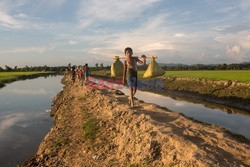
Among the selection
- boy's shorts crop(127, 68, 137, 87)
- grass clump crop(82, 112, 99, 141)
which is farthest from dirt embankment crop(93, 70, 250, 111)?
grass clump crop(82, 112, 99, 141)

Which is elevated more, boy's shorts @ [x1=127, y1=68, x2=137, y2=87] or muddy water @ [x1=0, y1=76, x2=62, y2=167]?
boy's shorts @ [x1=127, y1=68, x2=137, y2=87]

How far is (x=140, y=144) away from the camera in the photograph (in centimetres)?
787

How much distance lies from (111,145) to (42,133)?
8.28 m

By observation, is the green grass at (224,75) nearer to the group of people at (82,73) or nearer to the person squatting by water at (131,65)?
the group of people at (82,73)

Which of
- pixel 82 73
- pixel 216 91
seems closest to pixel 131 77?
pixel 82 73

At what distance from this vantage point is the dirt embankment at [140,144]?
21.7ft

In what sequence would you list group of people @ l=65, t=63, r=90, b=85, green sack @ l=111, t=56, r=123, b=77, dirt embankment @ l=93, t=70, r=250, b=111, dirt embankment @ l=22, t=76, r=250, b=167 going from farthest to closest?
group of people @ l=65, t=63, r=90, b=85 < dirt embankment @ l=93, t=70, r=250, b=111 < green sack @ l=111, t=56, r=123, b=77 < dirt embankment @ l=22, t=76, r=250, b=167

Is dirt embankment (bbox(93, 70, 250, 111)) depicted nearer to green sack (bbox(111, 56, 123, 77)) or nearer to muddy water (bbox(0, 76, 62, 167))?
green sack (bbox(111, 56, 123, 77))

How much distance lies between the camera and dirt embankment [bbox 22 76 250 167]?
6.61 metres

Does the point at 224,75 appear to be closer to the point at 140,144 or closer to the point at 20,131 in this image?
the point at 20,131

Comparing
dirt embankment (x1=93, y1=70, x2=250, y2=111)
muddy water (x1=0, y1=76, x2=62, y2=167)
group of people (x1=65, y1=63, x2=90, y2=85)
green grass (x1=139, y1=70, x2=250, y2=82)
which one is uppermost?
group of people (x1=65, y1=63, x2=90, y2=85)

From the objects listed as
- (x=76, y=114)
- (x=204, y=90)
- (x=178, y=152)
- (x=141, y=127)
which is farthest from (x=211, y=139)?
(x=204, y=90)

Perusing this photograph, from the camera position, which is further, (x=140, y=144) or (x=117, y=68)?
(x=117, y=68)

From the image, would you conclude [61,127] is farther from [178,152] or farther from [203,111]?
[203,111]
